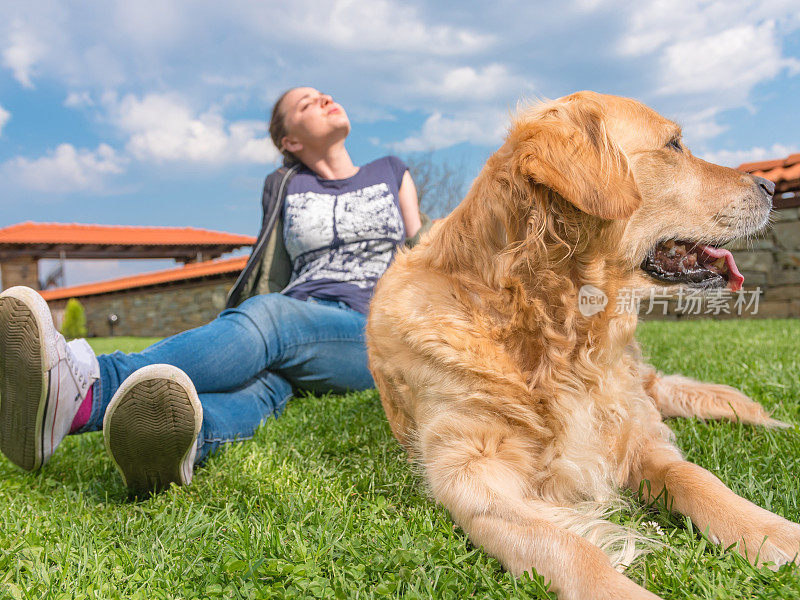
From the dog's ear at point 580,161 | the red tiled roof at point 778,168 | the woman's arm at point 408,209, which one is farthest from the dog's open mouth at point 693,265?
the red tiled roof at point 778,168

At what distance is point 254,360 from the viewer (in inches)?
103

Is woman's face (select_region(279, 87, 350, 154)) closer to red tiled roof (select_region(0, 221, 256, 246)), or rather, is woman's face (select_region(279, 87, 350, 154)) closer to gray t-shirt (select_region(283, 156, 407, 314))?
gray t-shirt (select_region(283, 156, 407, 314))

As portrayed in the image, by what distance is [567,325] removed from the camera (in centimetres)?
174

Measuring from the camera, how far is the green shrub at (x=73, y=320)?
18141 mm

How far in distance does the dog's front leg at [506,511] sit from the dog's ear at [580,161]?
2.36ft

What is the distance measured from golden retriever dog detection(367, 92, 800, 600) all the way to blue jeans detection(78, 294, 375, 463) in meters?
0.85

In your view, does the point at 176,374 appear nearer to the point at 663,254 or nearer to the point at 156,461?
the point at 156,461

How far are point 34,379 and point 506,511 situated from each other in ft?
5.27

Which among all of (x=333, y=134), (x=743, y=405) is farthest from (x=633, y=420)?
(x=333, y=134)

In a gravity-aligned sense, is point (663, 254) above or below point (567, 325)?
above

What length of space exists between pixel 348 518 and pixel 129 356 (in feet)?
4.28

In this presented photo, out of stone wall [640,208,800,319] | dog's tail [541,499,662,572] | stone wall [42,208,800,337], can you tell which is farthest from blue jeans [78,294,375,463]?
stone wall [640,208,800,319]

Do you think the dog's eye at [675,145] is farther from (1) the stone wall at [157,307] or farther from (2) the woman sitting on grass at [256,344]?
(1) the stone wall at [157,307]

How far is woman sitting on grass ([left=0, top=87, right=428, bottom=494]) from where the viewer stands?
6.13 feet
